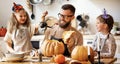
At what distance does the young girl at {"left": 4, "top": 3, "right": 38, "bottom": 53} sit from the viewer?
9.77 feet

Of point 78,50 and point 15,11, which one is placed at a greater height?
point 15,11

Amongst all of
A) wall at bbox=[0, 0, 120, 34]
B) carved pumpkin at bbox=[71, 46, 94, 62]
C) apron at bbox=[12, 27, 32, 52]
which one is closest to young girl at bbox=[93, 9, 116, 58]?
carved pumpkin at bbox=[71, 46, 94, 62]

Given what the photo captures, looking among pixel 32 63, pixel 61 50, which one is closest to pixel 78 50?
pixel 61 50

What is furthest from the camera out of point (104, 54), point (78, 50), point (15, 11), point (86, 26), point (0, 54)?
point (86, 26)

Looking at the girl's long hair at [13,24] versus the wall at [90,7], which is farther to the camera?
the wall at [90,7]

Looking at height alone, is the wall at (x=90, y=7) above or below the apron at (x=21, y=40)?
above

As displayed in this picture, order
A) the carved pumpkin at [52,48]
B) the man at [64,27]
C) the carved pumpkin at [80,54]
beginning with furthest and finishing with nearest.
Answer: the man at [64,27], the carved pumpkin at [52,48], the carved pumpkin at [80,54]

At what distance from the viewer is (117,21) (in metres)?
4.92

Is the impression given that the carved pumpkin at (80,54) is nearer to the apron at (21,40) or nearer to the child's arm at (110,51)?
the child's arm at (110,51)

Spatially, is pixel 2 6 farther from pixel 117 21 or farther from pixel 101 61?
pixel 101 61

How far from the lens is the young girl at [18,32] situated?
117 inches

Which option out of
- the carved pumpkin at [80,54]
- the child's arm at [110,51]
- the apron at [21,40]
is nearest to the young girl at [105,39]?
the child's arm at [110,51]

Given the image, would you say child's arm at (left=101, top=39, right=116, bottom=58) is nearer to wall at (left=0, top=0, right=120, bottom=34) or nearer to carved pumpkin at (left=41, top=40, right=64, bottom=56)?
carved pumpkin at (left=41, top=40, right=64, bottom=56)

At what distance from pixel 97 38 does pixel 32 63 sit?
3.12 feet
